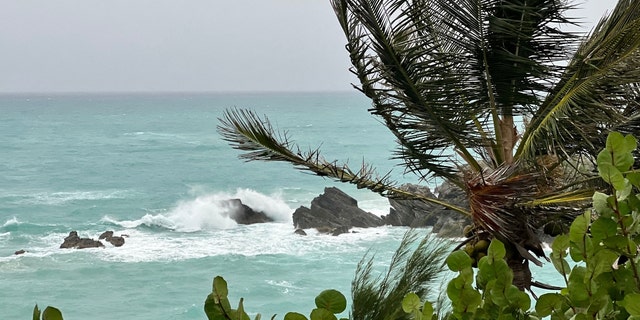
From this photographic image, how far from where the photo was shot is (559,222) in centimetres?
548

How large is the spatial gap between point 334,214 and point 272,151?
18109 mm

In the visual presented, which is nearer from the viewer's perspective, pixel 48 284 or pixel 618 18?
pixel 618 18

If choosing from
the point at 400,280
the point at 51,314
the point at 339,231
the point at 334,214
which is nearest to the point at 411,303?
the point at 51,314

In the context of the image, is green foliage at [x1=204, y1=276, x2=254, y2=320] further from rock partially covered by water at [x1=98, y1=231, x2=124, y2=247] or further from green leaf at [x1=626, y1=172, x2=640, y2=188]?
rock partially covered by water at [x1=98, y1=231, x2=124, y2=247]

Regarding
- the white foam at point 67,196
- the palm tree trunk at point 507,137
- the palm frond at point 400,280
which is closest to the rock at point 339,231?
the white foam at point 67,196

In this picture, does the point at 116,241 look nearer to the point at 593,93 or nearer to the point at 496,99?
the point at 496,99

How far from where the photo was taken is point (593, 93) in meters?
5.07

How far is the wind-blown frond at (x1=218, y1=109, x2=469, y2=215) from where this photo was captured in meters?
5.73

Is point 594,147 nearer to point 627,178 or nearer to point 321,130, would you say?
point 627,178

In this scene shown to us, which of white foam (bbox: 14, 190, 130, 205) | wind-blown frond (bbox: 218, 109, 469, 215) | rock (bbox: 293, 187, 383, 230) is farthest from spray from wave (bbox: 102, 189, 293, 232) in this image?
wind-blown frond (bbox: 218, 109, 469, 215)

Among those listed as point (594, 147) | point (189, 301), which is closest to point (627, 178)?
point (594, 147)

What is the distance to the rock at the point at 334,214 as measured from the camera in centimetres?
2370

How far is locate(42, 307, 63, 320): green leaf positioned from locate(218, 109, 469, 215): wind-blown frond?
502 centimetres

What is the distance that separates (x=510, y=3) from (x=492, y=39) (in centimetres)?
32
